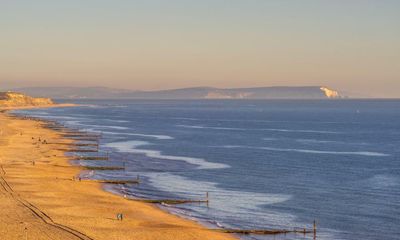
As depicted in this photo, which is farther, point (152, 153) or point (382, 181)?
point (152, 153)

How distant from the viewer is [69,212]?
2176 inches

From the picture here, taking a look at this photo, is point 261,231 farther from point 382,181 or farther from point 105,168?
point 105,168

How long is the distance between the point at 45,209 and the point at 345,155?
226 ft

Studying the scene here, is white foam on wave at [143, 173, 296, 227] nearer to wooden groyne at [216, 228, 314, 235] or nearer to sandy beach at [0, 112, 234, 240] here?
wooden groyne at [216, 228, 314, 235]

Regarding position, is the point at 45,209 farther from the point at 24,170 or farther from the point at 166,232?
the point at 24,170

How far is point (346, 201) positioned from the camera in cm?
6550

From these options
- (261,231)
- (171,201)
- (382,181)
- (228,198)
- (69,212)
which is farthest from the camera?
(382,181)

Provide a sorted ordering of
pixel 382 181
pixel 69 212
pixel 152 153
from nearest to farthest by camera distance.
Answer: pixel 69 212
pixel 382 181
pixel 152 153

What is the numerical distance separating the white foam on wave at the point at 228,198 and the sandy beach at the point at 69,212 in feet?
22.2

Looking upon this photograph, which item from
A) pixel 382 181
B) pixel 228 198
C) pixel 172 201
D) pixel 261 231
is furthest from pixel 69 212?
pixel 382 181

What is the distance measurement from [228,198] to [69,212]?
62.3ft

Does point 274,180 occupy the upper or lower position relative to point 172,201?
upper

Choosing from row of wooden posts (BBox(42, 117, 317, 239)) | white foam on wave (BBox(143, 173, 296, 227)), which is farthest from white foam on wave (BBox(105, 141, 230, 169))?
white foam on wave (BBox(143, 173, 296, 227))

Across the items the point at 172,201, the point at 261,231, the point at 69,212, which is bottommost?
the point at 261,231
